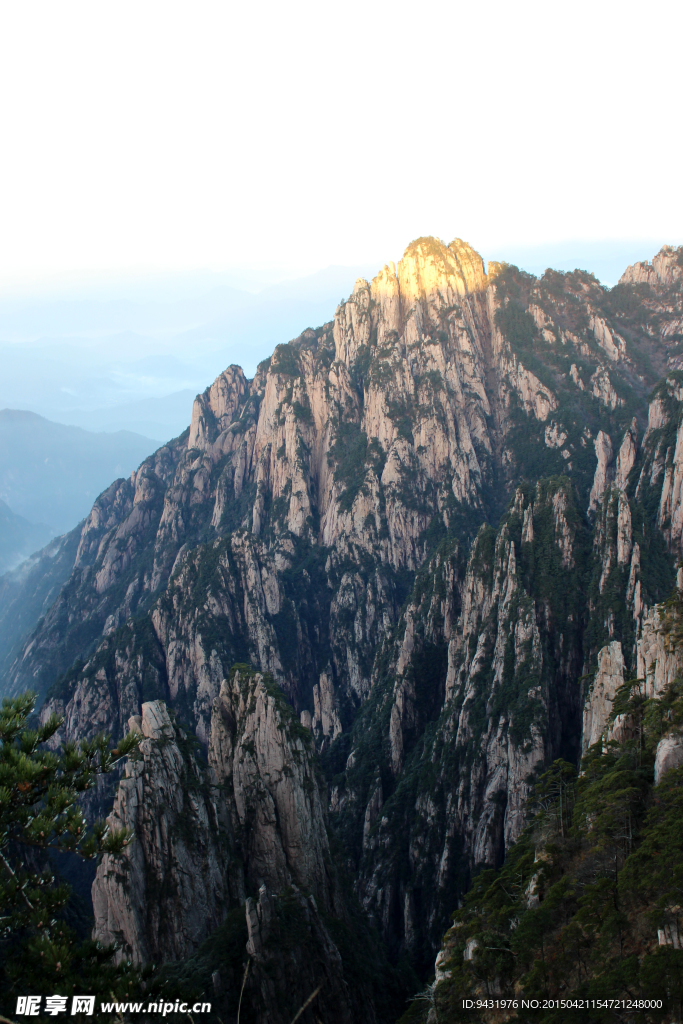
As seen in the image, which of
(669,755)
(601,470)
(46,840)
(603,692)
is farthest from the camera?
(601,470)

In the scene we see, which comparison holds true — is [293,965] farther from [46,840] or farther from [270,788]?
[46,840]

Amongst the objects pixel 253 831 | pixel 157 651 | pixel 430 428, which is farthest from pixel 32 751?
pixel 430 428

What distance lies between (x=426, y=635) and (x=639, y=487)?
40.6m

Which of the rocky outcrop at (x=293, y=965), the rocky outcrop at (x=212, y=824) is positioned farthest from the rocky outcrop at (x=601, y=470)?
the rocky outcrop at (x=293, y=965)

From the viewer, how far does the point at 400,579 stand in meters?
138

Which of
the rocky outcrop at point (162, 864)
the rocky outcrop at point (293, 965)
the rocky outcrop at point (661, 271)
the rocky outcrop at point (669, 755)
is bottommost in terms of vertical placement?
the rocky outcrop at point (293, 965)

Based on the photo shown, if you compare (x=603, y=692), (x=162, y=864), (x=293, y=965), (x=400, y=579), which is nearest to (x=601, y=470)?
(x=400, y=579)

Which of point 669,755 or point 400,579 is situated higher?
point 400,579

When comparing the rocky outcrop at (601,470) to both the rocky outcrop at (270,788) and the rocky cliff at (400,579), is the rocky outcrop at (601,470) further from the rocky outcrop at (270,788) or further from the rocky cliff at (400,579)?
the rocky outcrop at (270,788)

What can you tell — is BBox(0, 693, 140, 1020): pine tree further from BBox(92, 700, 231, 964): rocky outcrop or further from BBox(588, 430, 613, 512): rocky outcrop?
BBox(588, 430, 613, 512): rocky outcrop

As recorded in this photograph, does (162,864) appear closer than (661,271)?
Yes

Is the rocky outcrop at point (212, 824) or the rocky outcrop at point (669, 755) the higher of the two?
the rocky outcrop at point (669, 755)

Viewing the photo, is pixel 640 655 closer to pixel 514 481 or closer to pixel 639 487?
pixel 639 487

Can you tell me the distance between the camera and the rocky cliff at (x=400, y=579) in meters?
65.2
